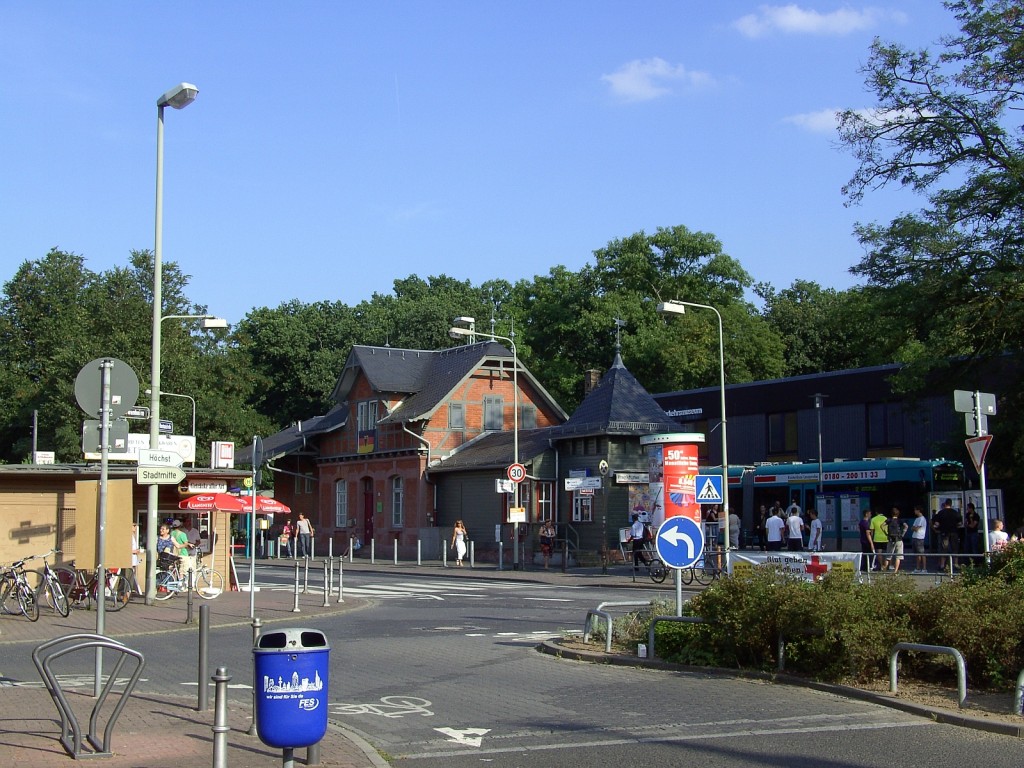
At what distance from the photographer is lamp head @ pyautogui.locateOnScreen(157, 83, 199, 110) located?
65.5ft

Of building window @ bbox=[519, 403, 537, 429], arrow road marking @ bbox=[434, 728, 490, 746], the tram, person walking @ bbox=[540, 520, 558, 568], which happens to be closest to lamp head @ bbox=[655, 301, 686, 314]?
the tram

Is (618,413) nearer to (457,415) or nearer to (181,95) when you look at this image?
(457,415)

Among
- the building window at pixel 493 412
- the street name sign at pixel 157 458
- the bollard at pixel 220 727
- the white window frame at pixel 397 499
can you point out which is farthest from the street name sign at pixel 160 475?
the building window at pixel 493 412

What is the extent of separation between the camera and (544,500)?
152ft

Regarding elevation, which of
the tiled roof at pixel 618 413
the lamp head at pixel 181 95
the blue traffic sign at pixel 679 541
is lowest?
the blue traffic sign at pixel 679 541

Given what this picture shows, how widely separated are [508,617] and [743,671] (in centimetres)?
901

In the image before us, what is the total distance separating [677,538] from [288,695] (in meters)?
8.07

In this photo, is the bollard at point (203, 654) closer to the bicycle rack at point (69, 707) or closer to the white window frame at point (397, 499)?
the bicycle rack at point (69, 707)

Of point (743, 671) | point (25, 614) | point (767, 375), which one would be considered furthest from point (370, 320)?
point (743, 671)

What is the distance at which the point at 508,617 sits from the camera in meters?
21.1

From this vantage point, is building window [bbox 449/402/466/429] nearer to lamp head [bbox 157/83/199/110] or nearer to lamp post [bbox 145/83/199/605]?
lamp post [bbox 145/83/199/605]

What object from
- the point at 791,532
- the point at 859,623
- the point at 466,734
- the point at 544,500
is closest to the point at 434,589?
the point at 791,532

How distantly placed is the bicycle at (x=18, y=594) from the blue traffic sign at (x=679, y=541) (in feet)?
38.0

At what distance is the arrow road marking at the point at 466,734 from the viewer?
934 centimetres
